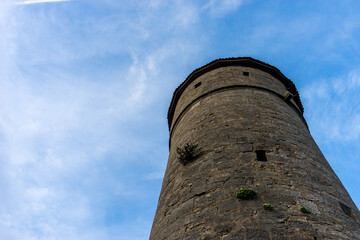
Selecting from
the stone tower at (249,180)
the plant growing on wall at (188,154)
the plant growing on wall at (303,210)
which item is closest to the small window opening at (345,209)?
the stone tower at (249,180)

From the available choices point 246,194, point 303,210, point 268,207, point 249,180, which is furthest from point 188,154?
point 303,210

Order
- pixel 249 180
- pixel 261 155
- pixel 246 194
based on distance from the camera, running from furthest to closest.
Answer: pixel 261 155 < pixel 249 180 < pixel 246 194

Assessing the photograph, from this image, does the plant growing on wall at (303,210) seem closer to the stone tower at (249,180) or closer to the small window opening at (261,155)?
the stone tower at (249,180)

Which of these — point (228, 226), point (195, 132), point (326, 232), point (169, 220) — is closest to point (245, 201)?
point (228, 226)

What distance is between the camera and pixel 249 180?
174 inches

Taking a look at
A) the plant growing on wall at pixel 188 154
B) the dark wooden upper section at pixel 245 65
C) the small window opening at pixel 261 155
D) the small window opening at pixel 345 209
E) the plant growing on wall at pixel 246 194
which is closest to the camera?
the plant growing on wall at pixel 246 194

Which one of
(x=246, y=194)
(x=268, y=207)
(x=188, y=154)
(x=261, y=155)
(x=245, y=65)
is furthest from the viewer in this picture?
(x=245, y=65)

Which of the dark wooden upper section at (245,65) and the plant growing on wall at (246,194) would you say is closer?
the plant growing on wall at (246,194)

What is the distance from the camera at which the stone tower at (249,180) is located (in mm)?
3766

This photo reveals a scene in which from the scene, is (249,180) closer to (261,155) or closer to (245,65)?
(261,155)

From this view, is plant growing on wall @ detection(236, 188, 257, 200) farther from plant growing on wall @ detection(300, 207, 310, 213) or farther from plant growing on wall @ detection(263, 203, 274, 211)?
plant growing on wall @ detection(300, 207, 310, 213)

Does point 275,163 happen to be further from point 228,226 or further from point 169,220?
point 169,220

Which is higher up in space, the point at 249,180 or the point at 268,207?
the point at 249,180

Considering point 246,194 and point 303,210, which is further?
point 246,194
